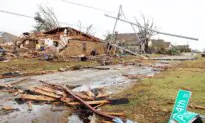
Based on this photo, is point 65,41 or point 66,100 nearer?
point 66,100

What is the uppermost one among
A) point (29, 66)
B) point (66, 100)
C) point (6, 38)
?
point (6, 38)

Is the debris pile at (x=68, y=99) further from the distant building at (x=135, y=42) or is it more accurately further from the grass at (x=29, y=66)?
the distant building at (x=135, y=42)

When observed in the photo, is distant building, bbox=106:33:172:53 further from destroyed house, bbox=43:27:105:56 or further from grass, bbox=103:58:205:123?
grass, bbox=103:58:205:123

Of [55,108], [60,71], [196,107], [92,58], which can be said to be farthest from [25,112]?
[92,58]

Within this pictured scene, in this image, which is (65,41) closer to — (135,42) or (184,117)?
(184,117)

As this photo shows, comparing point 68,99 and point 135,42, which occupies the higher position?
point 135,42

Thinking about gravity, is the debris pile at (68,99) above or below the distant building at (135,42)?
below

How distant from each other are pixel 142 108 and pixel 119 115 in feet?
3.11

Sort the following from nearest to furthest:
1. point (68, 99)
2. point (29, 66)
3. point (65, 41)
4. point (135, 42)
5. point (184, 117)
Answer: point (184, 117)
point (68, 99)
point (29, 66)
point (65, 41)
point (135, 42)

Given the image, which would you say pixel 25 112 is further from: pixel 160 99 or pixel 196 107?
pixel 196 107

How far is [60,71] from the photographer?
17875 millimetres

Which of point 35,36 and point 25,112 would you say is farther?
point 35,36

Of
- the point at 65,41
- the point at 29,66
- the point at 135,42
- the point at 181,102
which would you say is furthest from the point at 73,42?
the point at 135,42

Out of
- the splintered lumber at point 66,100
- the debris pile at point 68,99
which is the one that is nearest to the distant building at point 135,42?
the debris pile at point 68,99
